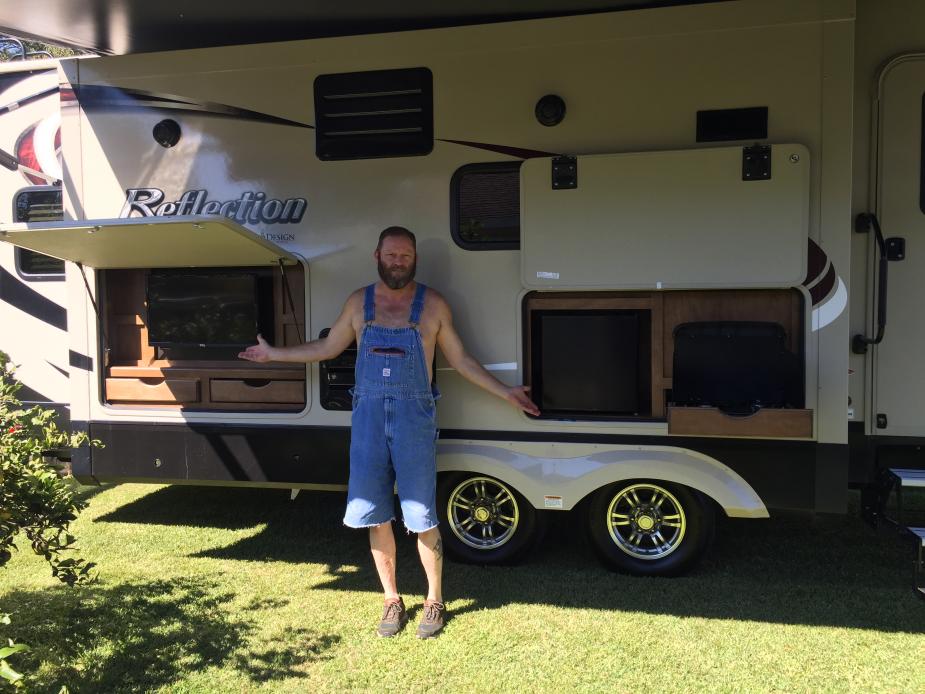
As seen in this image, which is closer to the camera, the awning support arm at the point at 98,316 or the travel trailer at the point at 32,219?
the awning support arm at the point at 98,316

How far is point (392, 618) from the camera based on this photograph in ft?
9.92

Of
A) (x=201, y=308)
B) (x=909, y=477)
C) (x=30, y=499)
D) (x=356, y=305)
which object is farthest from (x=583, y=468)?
(x=30, y=499)

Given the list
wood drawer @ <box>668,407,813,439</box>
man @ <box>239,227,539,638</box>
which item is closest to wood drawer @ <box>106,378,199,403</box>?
man @ <box>239,227,539,638</box>

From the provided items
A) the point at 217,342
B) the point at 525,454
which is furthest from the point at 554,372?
the point at 217,342

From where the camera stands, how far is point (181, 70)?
12.1 ft

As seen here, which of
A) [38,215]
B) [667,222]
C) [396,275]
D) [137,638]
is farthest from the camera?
[38,215]

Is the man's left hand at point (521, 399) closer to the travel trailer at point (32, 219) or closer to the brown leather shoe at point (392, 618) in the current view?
the brown leather shoe at point (392, 618)

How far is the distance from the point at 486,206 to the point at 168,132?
1.72 m

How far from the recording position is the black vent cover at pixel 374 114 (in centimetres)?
346

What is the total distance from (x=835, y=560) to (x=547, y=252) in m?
2.21

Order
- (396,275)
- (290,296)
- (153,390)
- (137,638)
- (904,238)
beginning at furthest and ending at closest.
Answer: (153,390) → (290,296) → (904,238) → (396,275) → (137,638)

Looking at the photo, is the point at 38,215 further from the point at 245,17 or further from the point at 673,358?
the point at 673,358

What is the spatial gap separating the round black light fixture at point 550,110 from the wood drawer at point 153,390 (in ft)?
7.24

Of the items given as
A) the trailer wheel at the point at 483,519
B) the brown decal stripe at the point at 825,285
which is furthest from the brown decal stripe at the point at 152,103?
the brown decal stripe at the point at 825,285
